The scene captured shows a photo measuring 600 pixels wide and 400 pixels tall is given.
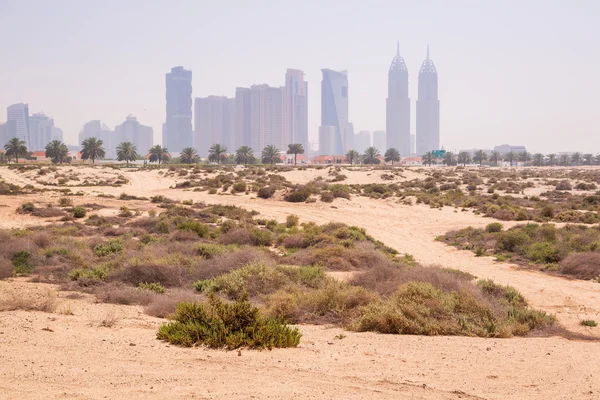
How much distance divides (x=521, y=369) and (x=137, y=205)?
32621 mm

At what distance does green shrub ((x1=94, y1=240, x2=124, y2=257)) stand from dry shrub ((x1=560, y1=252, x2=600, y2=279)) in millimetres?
15183

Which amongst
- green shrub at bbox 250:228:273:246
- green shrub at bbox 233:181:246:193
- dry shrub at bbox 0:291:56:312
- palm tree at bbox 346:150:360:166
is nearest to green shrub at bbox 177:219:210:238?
green shrub at bbox 250:228:273:246

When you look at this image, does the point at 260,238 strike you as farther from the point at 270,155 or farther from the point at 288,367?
the point at 270,155

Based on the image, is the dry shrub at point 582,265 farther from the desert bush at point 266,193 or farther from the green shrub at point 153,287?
the desert bush at point 266,193

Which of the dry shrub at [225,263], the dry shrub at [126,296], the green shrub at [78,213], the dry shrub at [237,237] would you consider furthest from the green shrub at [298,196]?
the dry shrub at [126,296]

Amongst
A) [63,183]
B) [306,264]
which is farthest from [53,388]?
[63,183]

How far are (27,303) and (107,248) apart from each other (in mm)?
7657

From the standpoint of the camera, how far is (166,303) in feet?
40.0

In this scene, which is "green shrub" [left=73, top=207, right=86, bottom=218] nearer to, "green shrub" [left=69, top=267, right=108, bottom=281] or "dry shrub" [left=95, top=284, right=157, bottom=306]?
"green shrub" [left=69, top=267, right=108, bottom=281]

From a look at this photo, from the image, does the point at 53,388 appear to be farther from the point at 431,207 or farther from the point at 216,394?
the point at 431,207

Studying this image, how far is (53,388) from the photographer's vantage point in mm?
7203


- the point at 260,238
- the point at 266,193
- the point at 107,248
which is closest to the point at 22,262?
the point at 107,248

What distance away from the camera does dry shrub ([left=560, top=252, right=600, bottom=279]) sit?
18.6 meters

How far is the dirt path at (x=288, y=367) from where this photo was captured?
7.38 meters
